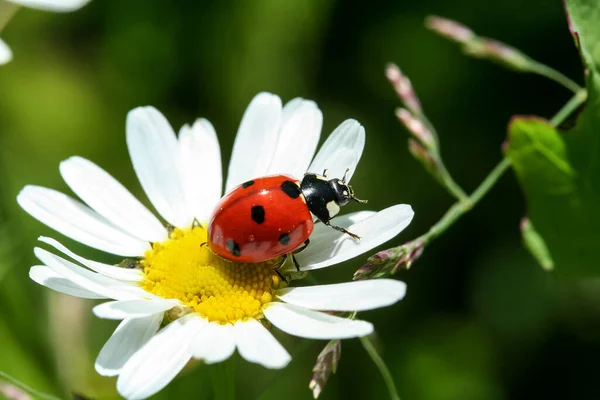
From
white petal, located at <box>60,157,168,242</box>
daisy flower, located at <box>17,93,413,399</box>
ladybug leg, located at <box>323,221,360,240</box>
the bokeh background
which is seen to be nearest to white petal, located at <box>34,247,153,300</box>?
daisy flower, located at <box>17,93,413,399</box>

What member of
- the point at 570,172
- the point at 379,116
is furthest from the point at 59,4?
the point at 379,116

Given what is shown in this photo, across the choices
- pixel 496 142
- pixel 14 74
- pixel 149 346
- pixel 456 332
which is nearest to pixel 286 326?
pixel 149 346

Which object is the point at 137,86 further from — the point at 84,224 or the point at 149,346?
the point at 149,346

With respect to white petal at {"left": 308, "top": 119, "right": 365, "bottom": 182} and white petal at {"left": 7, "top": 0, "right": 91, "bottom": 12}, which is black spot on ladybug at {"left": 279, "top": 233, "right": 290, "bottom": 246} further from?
white petal at {"left": 7, "top": 0, "right": 91, "bottom": 12}

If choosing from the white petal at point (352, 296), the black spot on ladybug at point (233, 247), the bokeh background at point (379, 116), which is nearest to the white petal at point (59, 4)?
the black spot on ladybug at point (233, 247)

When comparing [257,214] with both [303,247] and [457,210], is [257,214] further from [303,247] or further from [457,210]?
[457,210]

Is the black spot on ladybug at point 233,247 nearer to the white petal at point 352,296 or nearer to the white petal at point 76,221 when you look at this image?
the white petal at point 352,296
